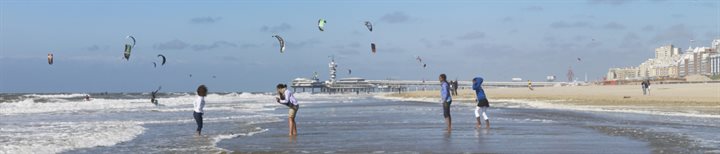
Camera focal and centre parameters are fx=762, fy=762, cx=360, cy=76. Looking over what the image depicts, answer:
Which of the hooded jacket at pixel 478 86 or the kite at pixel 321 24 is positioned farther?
the kite at pixel 321 24

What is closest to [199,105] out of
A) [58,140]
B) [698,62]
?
[58,140]

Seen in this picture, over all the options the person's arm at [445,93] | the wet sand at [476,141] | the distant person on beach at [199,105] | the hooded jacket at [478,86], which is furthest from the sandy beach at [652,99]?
the distant person on beach at [199,105]

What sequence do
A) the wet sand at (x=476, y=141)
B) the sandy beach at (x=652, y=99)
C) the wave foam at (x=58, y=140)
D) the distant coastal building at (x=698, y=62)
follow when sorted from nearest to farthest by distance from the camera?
1. the wet sand at (x=476, y=141)
2. the wave foam at (x=58, y=140)
3. the sandy beach at (x=652, y=99)
4. the distant coastal building at (x=698, y=62)

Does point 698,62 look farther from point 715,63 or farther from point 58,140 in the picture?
point 58,140

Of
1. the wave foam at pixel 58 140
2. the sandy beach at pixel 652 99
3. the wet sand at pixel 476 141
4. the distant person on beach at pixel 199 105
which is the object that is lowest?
the wave foam at pixel 58 140

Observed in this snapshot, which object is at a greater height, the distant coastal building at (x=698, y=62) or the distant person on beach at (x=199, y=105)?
the distant coastal building at (x=698, y=62)

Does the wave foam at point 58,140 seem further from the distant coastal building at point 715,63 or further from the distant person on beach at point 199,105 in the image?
the distant coastal building at point 715,63

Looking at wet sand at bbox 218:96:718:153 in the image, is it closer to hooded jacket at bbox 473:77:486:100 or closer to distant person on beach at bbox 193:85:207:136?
hooded jacket at bbox 473:77:486:100

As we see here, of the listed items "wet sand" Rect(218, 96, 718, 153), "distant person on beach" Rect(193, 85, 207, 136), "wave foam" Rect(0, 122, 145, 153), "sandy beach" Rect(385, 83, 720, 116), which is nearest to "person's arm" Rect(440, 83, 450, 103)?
"wet sand" Rect(218, 96, 718, 153)

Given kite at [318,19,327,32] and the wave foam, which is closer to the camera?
the wave foam

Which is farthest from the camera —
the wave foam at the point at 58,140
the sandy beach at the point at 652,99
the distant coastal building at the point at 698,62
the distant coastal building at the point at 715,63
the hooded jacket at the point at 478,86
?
the distant coastal building at the point at 698,62

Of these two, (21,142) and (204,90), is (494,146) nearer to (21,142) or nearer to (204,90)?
(204,90)

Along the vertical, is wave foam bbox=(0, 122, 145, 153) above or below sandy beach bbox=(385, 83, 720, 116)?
below

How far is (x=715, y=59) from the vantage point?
17750 cm
